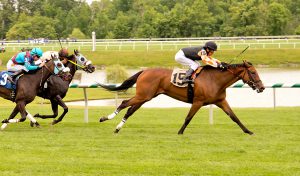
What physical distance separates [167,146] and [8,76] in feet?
12.9

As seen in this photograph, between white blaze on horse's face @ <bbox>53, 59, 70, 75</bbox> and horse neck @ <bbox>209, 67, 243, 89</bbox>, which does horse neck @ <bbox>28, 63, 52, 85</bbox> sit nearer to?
white blaze on horse's face @ <bbox>53, 59, 70, 75</bbox>

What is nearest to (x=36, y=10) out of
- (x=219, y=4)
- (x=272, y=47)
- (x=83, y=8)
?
(x=83, y=8)

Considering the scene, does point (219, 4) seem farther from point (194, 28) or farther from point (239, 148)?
point (239, 148)

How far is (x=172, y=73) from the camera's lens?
39.9 feet

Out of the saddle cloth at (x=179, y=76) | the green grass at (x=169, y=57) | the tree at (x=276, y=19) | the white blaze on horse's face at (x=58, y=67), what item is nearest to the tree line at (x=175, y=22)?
the tree at (x=276, y=19)

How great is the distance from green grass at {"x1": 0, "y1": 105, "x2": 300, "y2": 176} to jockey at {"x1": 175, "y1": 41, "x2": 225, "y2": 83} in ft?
3.80

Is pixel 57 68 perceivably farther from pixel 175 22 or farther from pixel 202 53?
pixel 175 22

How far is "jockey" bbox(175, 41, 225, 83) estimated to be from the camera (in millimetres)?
11961

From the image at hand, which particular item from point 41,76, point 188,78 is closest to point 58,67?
point 41,76

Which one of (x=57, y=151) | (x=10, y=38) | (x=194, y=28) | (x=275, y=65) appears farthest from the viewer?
(x=10, y=38)

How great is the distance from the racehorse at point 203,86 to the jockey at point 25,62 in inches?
72.0

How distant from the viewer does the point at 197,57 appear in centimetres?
1235

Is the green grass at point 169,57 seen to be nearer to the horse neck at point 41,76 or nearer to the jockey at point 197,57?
the horse neck at point 41,76

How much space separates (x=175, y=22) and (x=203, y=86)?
56237 mm
